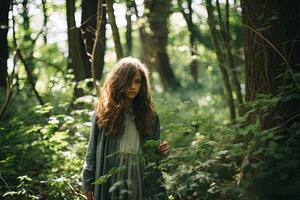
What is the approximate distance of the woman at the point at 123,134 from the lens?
429cm

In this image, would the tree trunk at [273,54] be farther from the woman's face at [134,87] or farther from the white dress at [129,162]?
the woman's face at [134,87]

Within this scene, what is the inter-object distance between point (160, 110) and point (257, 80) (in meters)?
3.90

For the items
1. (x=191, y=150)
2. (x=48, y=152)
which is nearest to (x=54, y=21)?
(x=48, y=152)

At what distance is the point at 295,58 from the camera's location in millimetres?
4480

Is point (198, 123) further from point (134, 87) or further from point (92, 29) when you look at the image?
point (92, 29)

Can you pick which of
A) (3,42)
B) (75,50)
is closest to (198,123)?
(75,50)

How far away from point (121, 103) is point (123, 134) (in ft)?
0.94

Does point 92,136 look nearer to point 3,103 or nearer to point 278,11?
point 278,11

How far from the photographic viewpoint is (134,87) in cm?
439

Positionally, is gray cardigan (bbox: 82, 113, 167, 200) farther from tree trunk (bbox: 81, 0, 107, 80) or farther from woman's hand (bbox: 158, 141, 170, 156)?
tree trunk (bbox: 81, 0, 107, 80)

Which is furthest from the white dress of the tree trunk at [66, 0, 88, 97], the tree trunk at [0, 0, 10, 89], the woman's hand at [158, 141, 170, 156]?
the tree trunk at [66, 0, 88, 97]

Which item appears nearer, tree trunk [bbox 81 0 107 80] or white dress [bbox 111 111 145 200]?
white dress [bbox 111 111 145 200]

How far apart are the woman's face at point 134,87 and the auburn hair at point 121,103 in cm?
3

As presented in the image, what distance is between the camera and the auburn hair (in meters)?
4.33
